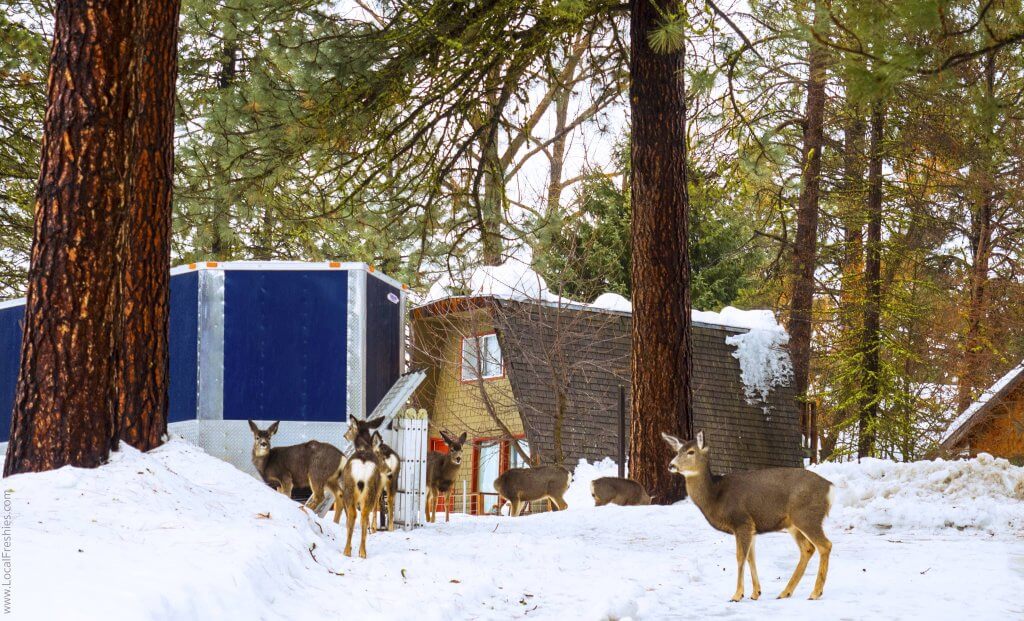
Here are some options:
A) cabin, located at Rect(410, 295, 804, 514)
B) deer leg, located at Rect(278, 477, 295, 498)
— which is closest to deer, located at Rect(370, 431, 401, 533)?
deer leg, located at Rect(278, 477, 295, 498)

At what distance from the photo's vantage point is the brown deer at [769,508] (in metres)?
8.05

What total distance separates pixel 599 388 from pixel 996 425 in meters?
9.70

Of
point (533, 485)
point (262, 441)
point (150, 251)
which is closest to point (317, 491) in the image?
point (262, 441)

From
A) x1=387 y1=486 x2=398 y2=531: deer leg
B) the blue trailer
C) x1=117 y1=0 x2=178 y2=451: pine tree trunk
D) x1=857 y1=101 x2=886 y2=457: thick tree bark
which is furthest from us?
x1=857 y1=101 x2=886 y2=457: thick tree bark

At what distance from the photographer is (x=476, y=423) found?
1124 inches

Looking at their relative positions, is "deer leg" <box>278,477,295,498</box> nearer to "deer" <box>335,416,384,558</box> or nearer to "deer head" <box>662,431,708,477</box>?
"deer" <box>335,416,384,558</box>

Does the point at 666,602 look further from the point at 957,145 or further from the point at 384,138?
the point at 957,145

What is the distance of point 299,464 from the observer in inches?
474

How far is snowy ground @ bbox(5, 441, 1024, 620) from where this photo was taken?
17.7 feet

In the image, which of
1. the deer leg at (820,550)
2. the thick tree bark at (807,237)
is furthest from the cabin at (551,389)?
the deer leg at (820,550)

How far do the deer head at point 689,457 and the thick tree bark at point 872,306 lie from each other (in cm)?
2002

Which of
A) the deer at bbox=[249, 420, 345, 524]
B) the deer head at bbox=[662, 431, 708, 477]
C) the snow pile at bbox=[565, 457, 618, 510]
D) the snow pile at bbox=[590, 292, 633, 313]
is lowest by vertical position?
the snow pile at bbox=[565, 457, 618, 510]

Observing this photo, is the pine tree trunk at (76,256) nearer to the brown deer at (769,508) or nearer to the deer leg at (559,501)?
the brown deer at (769,508)

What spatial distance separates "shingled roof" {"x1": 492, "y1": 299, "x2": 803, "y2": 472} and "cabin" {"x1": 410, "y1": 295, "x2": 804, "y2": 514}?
0.09ft
